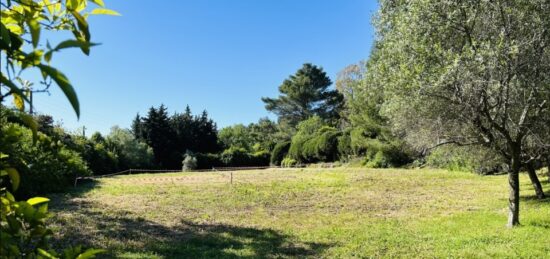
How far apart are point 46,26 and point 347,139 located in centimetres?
3042

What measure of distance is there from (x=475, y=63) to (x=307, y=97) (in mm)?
46153

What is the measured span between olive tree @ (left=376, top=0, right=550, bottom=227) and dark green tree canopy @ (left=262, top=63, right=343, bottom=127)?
4277 cm

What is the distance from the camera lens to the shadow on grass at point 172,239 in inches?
273

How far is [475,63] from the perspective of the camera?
7.25 m

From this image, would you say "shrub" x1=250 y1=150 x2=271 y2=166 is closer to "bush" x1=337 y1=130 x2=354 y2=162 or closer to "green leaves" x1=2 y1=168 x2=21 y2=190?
"bush" x1=337 y1=130 x2=354 y2=162

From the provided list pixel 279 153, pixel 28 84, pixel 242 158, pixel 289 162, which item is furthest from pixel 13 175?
pixel 242 158

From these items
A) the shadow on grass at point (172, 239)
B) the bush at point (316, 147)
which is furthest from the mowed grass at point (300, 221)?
the bush at point (316, 147)

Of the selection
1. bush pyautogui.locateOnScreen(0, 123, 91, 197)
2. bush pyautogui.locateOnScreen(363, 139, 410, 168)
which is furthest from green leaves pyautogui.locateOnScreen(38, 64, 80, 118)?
bush pyautogui.locateOnScreen(363, 139, 410, 168)

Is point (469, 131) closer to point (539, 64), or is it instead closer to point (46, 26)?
point (539, 64)

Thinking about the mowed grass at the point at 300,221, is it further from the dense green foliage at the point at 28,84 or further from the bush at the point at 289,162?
the bush at the point at 289,162

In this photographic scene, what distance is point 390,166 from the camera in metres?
27.0

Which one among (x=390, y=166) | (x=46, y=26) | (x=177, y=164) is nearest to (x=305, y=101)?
(x=177, y=164)

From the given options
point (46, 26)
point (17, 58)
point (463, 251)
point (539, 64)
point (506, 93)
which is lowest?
point (463, 251)

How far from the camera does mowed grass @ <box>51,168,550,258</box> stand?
23.7ft
